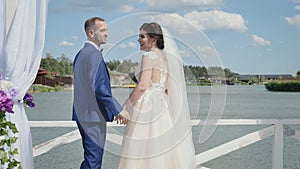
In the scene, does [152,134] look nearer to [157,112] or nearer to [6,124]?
[157,112]

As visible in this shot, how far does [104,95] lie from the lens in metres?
2.41

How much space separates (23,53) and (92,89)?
43cm

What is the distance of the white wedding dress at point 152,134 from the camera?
2.69 m

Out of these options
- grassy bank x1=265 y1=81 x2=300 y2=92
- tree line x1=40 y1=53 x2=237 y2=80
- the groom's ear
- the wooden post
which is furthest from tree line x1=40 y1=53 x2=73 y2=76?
grassy bank x1=265 y1=81 x2=300 y2=92

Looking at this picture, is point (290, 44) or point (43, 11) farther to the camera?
point (290, 44)

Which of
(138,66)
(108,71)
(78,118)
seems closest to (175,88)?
(138,66)

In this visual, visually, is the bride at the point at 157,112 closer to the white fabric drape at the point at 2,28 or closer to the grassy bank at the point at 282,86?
the white fabric drape at the point at 2,28

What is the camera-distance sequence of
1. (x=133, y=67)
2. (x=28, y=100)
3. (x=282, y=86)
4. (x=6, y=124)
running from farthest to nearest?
(x=282, y=86)
(x=133, y=67)
(x=28, y=100)
(x=6, y=124)

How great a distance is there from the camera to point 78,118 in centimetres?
252

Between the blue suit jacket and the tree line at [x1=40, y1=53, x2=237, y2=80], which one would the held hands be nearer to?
the blue suit jacket

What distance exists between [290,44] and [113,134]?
58.8ft

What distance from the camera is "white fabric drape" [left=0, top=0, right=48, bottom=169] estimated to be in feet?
7.77

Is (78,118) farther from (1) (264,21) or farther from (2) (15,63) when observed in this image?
(1) (264,21)

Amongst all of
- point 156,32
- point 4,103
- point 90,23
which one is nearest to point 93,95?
point 90,23
